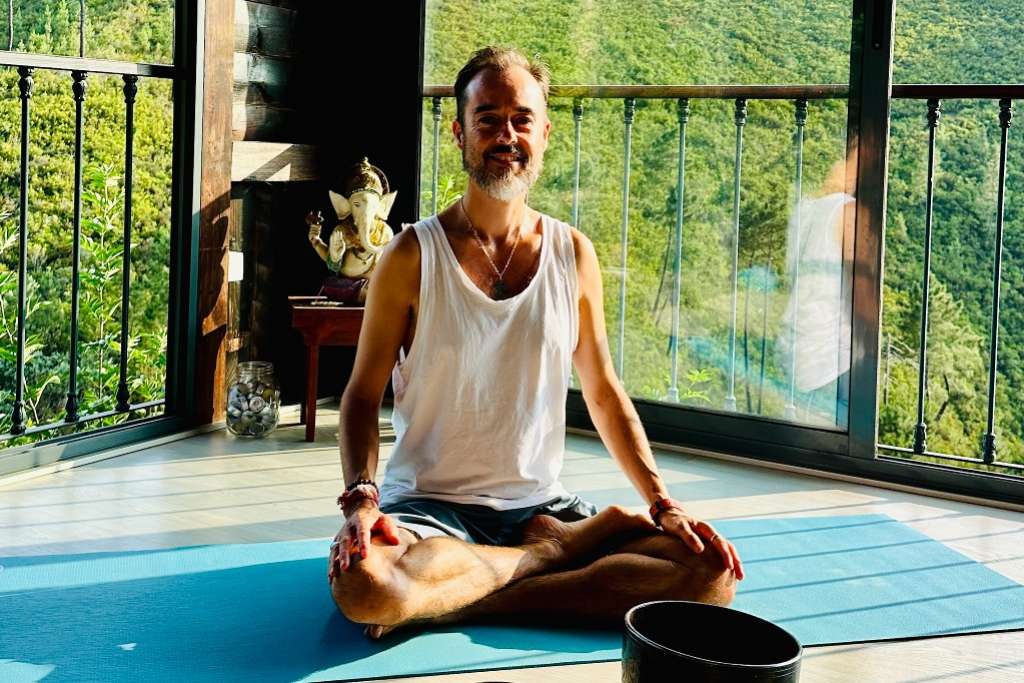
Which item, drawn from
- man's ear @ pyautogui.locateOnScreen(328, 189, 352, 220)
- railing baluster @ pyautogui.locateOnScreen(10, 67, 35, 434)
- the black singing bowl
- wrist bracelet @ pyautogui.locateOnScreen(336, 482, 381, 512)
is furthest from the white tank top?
man's ear @ pyautogui.locateOnScreen(328, 189, 352, 220)

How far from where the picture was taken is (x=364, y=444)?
2.28 m

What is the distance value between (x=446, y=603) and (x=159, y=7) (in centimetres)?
234

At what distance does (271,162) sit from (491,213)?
1.87m

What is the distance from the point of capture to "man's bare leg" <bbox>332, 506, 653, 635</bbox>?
206 cm

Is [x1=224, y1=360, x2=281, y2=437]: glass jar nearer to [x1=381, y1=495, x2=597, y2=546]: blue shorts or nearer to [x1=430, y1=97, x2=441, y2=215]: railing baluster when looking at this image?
[x1=430, y1=97, x2=441, y2=215]: railing baluster

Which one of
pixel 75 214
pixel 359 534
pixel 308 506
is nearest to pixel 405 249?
pixel 359 534

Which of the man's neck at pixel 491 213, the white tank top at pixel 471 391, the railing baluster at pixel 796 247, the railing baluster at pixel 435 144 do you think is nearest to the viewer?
the white tank top at pixel 471 391

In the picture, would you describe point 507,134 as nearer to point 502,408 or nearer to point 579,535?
point 502,408

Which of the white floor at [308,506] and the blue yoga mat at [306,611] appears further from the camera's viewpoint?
the white floor at [308,506]

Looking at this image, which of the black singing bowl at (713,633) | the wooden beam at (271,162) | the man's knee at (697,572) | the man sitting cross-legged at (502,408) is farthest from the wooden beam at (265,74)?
the black singing bowl at (713,633)

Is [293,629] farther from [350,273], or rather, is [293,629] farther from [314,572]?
[350,273]

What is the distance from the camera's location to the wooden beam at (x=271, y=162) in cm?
404

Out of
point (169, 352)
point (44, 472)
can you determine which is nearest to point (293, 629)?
point (44, 472)

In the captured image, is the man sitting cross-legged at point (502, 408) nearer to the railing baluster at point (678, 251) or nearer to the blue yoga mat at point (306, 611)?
the blue yoga mat at point (306, 611)
